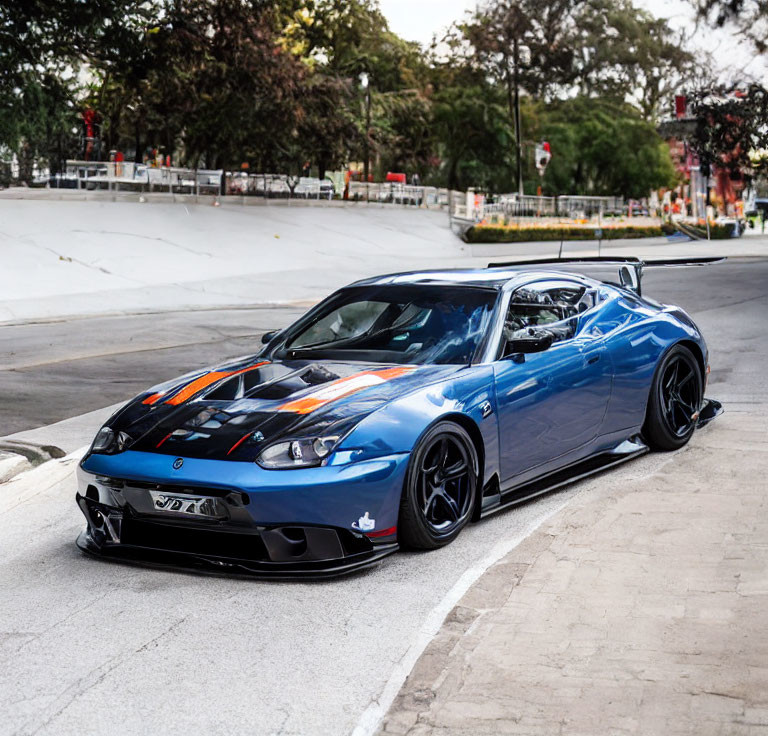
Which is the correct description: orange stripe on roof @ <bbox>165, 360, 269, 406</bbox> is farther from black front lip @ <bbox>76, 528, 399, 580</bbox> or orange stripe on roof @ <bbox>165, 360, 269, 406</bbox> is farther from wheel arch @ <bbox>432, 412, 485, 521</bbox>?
wheel arch @ <bbox>432, 412, 485, 521</bbox>

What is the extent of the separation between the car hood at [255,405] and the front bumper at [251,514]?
0.13m

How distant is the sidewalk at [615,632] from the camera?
367 centimetres

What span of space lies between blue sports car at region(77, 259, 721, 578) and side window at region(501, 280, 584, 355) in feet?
0.05

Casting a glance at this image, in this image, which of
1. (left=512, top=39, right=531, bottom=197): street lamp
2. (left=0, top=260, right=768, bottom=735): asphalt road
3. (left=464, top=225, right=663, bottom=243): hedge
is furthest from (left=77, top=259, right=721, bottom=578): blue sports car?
(left=512, top=39, right=531, bottom=197): street lamp

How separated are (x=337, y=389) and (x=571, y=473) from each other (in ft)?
6.13

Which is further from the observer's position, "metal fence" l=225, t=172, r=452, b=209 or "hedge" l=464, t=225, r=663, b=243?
"hedge" l=464, t=225, r=663, b=243

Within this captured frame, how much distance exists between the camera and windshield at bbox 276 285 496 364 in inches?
247

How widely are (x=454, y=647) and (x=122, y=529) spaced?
5.96ft

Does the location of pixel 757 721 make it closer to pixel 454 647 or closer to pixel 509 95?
pixel 454 647

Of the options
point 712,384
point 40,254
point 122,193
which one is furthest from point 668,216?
point 712,384

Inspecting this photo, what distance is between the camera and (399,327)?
6.54 metres

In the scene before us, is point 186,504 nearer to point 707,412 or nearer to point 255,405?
point 255,405

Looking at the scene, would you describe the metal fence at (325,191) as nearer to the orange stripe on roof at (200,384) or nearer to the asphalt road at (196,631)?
the asphalt road at (196,631)

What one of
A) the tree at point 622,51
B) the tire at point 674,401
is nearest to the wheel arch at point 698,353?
the tire at point 674,401
